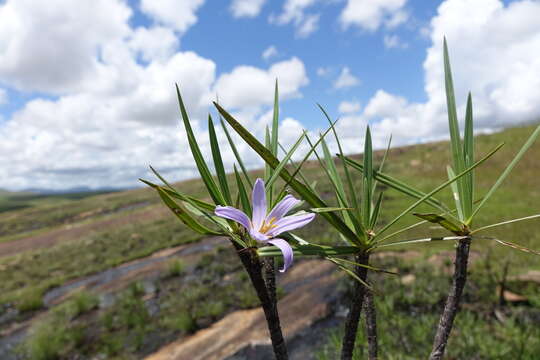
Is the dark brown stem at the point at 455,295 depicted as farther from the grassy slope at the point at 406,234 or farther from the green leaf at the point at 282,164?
the grassy slope at the point at 406,234

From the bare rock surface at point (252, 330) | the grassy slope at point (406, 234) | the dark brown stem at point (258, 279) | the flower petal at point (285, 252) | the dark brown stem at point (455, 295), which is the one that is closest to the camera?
the flower petal at point (285, 252)

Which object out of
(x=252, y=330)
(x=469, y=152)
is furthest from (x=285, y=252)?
(x=252, y=330)

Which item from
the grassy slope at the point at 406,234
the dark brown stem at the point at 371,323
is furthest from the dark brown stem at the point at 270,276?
the grassy slope at the point at 406,234

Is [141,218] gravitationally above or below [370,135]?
below

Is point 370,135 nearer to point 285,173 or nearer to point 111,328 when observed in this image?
point 285,173

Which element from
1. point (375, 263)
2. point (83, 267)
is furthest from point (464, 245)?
point (83, 267)

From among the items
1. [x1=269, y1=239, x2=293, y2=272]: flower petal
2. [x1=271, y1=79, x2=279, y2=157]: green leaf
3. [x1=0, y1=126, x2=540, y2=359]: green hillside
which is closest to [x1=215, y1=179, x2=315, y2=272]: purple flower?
[x1=269, y1=239, x2=293, y2=272]: flower petal
